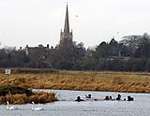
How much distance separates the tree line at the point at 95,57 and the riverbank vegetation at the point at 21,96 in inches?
3015

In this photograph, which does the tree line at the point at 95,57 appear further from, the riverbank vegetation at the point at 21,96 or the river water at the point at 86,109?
the riverbank vegetation at the point at 21,96

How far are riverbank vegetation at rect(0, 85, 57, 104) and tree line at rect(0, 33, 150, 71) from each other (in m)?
76.6

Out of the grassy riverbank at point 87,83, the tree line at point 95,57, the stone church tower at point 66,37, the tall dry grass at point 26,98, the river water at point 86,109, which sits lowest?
the river water at point 86,109

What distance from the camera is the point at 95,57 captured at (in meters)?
150

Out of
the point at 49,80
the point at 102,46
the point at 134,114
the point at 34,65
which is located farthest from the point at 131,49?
the point at 134,114

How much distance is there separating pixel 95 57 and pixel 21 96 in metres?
96.0

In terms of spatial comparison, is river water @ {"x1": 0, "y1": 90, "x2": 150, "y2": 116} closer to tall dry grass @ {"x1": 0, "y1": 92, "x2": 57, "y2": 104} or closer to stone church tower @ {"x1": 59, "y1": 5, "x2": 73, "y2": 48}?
tall dry grass @ {"x1": 0, "y1": 92, "x2": 57, "y2": 104}

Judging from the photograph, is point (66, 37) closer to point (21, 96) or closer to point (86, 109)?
point (21, 96)

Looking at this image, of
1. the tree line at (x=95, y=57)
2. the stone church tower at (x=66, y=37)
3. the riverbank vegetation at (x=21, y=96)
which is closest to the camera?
the riverbank vegetation at (x=21, y=96)

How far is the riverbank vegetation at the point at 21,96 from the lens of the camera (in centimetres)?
5344

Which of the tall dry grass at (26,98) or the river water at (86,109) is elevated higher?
the tall dry grass at (26,98)

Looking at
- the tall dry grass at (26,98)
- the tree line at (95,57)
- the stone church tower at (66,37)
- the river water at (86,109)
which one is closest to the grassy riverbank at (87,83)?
the river water at (86,109)

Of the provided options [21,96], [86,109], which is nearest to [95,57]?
[21,96]

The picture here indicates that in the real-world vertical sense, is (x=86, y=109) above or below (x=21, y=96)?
below
